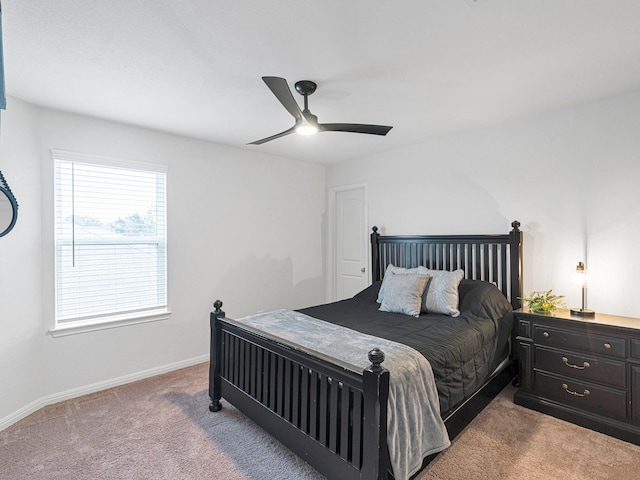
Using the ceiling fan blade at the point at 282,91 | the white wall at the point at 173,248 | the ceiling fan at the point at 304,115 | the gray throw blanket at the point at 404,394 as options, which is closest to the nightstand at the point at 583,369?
the gray throw blanket at the point at 404,394

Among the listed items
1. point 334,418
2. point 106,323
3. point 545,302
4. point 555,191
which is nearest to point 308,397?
point 334,418

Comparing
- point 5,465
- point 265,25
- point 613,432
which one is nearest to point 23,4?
point 265,25

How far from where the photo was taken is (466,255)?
138 inches

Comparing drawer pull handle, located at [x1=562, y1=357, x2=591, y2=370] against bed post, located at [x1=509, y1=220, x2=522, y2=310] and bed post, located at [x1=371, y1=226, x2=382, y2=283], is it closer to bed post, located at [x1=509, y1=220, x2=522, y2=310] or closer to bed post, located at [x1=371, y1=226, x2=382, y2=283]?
bed post, located at [x1=509, y1=220, x2=522, y2=310]

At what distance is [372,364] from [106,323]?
2.73 m

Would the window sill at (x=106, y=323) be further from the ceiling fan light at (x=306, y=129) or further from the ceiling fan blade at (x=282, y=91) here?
the ceiling fan blade at (x=282, y=91)

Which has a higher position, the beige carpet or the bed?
the bed

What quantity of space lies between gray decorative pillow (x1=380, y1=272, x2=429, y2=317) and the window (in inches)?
A: 92.0

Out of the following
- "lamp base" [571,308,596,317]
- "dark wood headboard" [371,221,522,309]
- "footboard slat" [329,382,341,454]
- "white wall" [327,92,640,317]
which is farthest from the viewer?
"dark wood headboard" [371,221,522,309]

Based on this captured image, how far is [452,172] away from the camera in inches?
146

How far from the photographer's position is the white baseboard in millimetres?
2547

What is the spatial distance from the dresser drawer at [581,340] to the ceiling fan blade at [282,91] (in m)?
2.50

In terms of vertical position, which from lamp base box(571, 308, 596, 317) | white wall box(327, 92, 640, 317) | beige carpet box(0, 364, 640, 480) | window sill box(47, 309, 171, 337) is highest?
white wall box(327, 92, 640, 317)

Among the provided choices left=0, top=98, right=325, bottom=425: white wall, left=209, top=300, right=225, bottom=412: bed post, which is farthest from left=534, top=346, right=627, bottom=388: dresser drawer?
left=0, top=98, right=325, bottom=425: white wall
